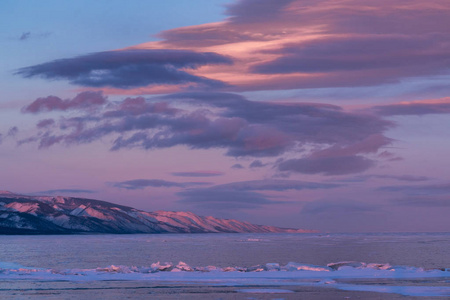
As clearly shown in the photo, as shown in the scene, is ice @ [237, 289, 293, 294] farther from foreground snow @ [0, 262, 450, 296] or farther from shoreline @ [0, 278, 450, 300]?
foreground snow @ [0, 262, 450, 296]

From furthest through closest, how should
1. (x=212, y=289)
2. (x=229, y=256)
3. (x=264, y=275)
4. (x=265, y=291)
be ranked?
1. (x=229, y=256)
2. (x=264, y=275)
3. (x=212, y=289)
4. (x=265, y=291)

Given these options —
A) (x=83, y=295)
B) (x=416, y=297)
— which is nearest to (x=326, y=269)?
(x=416, y=297)

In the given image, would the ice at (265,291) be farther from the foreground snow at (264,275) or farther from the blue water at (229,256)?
the blue water at (229,256)

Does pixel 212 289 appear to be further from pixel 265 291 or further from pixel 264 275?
pixel 264 275

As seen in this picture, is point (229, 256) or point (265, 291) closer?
point (265, 291)

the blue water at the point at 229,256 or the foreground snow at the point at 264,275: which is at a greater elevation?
the blue water at the point at 229,256

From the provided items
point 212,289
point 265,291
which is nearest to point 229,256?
point 212,289

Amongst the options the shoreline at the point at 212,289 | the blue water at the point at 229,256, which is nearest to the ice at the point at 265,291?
the shoreline at the point at 212,289

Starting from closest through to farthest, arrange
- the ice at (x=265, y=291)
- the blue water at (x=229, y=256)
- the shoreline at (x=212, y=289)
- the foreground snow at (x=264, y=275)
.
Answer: the shoreline at (x=212, y=289) → the ice at (x=265, y=291) → the foreground snow at (x=264, y=275) → the blue water at (x=229, y=256)

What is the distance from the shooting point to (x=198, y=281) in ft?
142

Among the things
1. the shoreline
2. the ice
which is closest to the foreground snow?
the shoreline

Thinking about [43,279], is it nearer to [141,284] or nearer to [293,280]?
[141,284]

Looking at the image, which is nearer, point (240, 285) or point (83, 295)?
point (83, 295)

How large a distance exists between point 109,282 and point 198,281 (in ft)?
19.6
